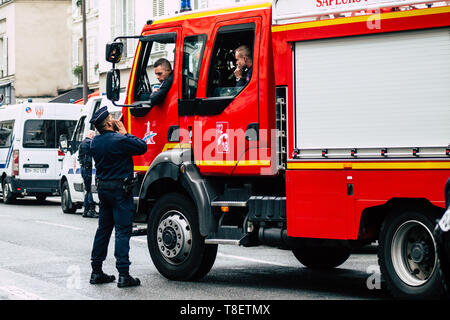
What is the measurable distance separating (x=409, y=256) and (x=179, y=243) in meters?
2.85

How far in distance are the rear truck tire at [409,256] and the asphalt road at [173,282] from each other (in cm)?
87

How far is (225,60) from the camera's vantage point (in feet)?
34.3

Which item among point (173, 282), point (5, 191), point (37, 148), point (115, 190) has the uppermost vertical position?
point (37, 148)

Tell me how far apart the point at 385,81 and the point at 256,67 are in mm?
1716

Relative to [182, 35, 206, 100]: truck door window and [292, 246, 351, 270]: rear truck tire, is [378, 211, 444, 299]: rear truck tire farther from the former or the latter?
[182, 35, 206, 100]: truck door window

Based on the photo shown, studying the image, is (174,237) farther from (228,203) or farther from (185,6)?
(185,6)

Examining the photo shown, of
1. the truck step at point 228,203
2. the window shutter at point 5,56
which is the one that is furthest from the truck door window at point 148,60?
the window shutter at point 5,56

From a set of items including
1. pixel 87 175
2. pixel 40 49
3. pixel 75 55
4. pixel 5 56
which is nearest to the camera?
pixel 87 175

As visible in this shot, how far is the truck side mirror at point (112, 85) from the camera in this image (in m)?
10.7

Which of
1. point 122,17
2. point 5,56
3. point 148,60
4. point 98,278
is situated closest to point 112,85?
point 148,60

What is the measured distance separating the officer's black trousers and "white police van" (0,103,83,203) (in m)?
15.6

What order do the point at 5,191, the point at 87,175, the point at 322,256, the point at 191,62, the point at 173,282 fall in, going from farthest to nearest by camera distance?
the point at 5,191 → the point at 87,175 → the point at 322,256 → the point at 191,62 → the point at 173,282

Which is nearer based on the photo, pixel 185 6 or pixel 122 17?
pixel 185 6

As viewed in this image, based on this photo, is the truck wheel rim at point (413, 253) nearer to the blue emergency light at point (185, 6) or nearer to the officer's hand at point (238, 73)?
the officer's hand at point (238, 73)
